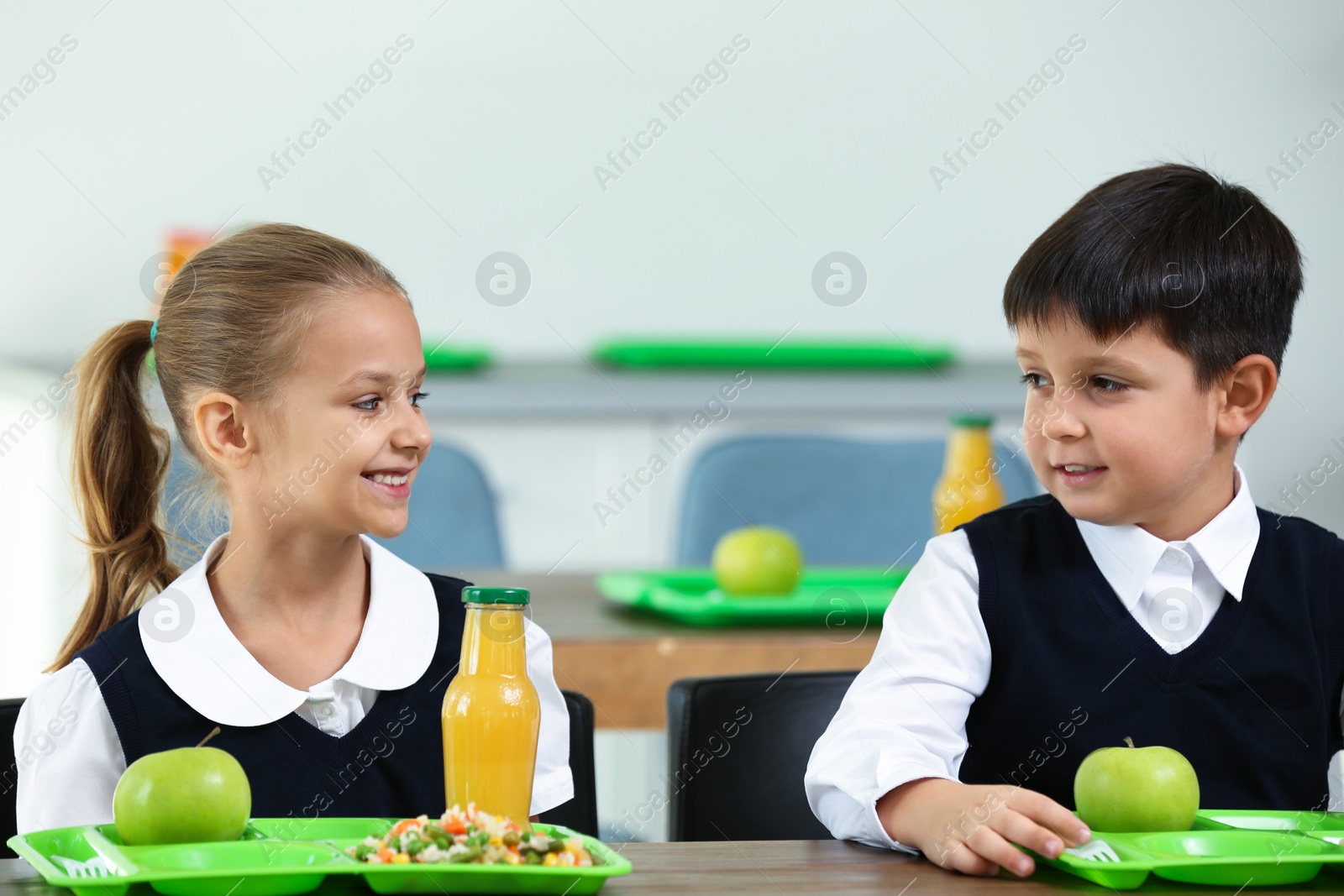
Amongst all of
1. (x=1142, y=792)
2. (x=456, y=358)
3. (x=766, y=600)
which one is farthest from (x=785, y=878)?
(x=456, y=358)

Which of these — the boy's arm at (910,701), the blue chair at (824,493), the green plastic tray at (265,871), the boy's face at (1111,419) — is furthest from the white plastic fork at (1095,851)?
the blue chair at (824,493)

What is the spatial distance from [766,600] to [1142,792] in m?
0.99

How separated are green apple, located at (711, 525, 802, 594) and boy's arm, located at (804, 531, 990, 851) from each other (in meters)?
0.71

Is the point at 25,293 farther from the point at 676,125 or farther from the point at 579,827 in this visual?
the point at 579,827

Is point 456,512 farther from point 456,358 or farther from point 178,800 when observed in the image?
point 178,800

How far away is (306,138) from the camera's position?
3232 mm

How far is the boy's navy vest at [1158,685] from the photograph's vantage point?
109 cm

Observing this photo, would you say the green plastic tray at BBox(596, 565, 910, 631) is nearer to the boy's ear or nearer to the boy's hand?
the boy's ear

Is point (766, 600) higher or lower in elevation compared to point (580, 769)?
higher

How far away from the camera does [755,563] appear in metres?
1.82

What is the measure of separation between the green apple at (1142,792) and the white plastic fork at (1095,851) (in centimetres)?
5

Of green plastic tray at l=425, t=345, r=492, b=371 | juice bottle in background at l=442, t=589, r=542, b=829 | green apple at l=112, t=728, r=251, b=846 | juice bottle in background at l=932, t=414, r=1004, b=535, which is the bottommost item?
green apple at l=112, t=728, r=251, b=846

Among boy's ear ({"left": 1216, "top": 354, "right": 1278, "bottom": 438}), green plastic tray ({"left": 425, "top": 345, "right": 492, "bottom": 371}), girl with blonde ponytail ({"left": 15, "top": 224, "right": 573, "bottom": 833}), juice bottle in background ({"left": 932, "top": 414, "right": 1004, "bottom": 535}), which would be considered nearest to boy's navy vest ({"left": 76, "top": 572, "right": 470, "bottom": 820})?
girl with blonde ponytail ({"left": 15, "top": 224, "right": 573, "bottom": 833})

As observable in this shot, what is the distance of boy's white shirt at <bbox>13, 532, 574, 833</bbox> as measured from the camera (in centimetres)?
97
